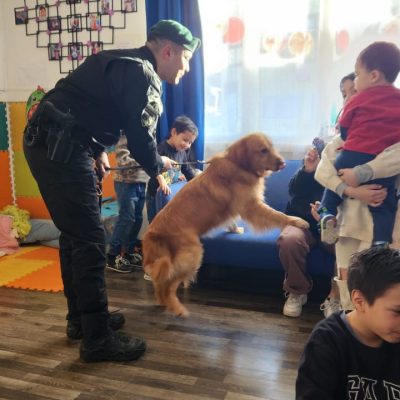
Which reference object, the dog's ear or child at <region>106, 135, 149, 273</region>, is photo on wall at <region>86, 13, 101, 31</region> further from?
the dog's ear

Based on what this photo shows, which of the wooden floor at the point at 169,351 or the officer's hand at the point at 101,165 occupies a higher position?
the officer's hand at the point at 101,165

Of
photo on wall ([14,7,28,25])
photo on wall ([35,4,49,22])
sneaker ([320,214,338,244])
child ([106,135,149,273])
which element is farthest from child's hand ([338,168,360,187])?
photo on wall ([14,7,28,25])

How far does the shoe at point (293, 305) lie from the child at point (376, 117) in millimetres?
938

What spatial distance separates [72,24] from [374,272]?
3.85 meters

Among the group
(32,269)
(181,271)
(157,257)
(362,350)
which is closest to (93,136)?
(157,257)

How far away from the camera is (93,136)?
1968 millimetres

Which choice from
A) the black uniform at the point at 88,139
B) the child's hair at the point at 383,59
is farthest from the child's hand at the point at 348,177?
the black uniform at the point at 88,139

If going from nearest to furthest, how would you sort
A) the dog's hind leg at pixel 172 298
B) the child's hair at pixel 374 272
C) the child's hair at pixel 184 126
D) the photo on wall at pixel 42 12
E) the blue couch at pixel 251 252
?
the child's hair at pixel 374 272 → the dog's hind leg at pixel 172 298 → the blue couch at pixel 251 252 → the child's hair at pixel 184 126 → the photo on wall at pixel 42 12

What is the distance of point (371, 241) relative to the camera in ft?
5.65

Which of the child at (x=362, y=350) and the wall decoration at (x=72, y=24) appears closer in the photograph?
the child at (x=362, y=350)

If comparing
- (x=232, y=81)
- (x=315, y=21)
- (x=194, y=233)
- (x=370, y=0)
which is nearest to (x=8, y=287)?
(x=194, y=233)

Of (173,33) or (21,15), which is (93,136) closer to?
(173,33)

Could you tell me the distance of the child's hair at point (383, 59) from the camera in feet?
5.52

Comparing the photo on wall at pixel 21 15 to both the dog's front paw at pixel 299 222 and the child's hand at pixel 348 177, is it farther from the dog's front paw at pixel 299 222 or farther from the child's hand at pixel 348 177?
the child's hand at pixel 348 177
